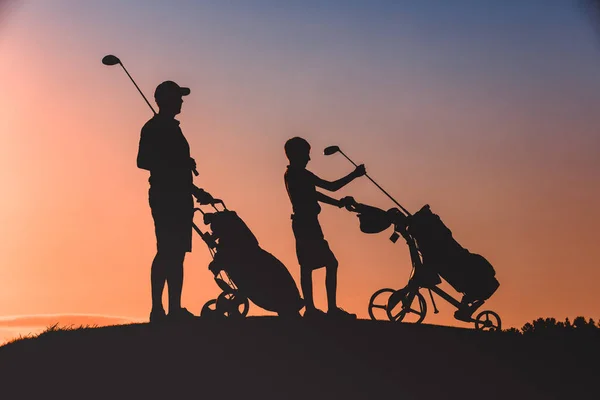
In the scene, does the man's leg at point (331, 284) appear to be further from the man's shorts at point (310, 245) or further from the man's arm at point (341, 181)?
the man's arm at point (341, 181)

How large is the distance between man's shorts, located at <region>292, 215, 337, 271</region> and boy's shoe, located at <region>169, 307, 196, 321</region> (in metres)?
1.92

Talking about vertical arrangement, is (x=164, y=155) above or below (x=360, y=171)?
below

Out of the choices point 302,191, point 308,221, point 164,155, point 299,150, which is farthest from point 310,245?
point 164,155

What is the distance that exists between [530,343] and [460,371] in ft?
6.53

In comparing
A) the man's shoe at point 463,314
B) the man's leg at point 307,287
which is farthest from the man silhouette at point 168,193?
the man's shoe at point 463,314

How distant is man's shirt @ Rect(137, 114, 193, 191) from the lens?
1433 cm

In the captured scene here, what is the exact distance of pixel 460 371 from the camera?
1322 cm

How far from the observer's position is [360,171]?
51.1 ft

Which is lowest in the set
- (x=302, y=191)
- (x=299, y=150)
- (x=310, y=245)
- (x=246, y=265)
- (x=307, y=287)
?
(x=307, y=287)

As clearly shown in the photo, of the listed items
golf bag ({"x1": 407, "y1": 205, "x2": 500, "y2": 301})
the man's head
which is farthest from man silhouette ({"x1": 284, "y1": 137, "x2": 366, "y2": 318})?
the man's head

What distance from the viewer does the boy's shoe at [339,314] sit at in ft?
49.5

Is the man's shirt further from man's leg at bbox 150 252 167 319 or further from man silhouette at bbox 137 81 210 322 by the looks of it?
Answer: man's leg at bbox 150 252 167 319

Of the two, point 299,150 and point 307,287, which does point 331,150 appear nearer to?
point 299,150

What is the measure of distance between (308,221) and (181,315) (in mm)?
2470
